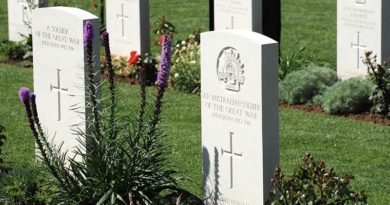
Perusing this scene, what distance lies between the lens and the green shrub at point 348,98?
46.9 ft

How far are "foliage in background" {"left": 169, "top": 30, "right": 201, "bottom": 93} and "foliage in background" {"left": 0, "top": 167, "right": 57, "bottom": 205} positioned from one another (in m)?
5.27

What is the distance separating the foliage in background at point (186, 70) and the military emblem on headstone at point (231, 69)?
18.2 feet

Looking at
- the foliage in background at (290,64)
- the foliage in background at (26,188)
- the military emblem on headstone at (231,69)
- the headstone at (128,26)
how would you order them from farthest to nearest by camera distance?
the headstone at (128,26), the foliage in background at (290,64), the foliage in background at (26,188), the military emblem on headstone at (231,69)

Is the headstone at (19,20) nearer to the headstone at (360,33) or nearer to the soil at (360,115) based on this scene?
the headstone at (360,33)

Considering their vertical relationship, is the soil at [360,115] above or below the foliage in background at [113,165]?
below

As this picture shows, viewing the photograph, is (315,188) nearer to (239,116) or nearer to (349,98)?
(239,116)

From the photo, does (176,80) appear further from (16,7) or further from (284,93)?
(16,7)

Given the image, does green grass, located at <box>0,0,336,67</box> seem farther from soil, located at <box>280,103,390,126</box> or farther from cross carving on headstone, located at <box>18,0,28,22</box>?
soil, located at <box>280,103,390,126</box>

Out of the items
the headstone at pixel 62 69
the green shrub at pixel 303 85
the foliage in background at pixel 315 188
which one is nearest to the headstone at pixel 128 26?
the green shrub at pixel 303 85

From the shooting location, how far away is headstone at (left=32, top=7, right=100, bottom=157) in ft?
36.0

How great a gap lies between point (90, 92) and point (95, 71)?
70 centimetres

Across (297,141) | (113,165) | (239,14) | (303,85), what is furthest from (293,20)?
(113,165)

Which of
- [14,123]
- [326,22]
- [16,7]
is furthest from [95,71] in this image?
[326,22]

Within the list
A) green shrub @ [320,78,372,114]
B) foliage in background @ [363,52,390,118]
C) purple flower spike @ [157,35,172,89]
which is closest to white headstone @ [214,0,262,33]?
green shrub @ [320,78,372,114]
